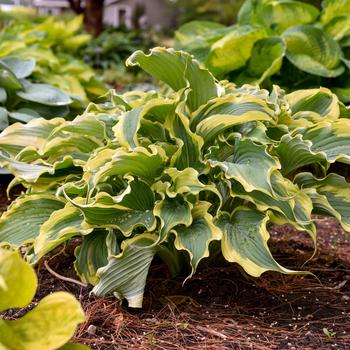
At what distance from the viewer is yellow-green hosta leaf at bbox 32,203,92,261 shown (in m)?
1.96

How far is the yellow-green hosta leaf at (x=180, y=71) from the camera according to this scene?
2033mm

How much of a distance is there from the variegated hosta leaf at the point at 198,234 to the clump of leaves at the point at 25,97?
2099 millimetres

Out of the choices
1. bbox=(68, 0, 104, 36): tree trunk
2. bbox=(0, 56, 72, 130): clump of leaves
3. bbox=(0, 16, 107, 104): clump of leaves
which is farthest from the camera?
bbox=(68, 0, 104, 36): tree trunk

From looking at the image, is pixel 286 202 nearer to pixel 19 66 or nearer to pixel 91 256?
pixel 91 256

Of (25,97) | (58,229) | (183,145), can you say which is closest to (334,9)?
(25,97)

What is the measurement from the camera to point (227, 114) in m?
2.06

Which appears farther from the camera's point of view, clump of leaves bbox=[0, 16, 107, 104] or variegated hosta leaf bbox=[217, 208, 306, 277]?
clump of leaves bbox=[0, 16, 107, 104]

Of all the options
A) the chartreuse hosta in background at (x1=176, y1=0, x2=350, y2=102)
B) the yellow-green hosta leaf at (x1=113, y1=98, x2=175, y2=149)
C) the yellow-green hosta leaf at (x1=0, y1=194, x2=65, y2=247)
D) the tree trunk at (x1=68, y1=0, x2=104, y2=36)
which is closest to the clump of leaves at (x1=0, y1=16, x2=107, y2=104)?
the chartreuse hosta in background at (x1=176, y1=0, x2=350, y2=102)

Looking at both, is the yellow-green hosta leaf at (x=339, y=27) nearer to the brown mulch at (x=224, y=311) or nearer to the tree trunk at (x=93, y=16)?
the brown mulch at (x=224, y=311)

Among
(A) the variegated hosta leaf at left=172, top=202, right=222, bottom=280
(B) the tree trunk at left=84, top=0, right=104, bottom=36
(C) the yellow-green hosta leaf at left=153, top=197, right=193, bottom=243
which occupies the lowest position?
(B) the tree trunk at left=84, top=0, right=104, bottom=36

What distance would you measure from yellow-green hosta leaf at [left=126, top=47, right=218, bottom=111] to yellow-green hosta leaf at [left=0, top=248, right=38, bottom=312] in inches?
35.6

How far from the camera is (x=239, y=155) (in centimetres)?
208

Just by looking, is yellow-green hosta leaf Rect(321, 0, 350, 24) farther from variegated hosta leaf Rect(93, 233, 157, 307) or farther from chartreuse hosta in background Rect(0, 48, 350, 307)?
variegated hosta leaf Rect(93, 233, 157, 307)

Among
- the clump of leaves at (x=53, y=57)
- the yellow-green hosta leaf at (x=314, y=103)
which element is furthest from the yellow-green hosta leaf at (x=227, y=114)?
the clump of leaves at (x=53, y=57)
